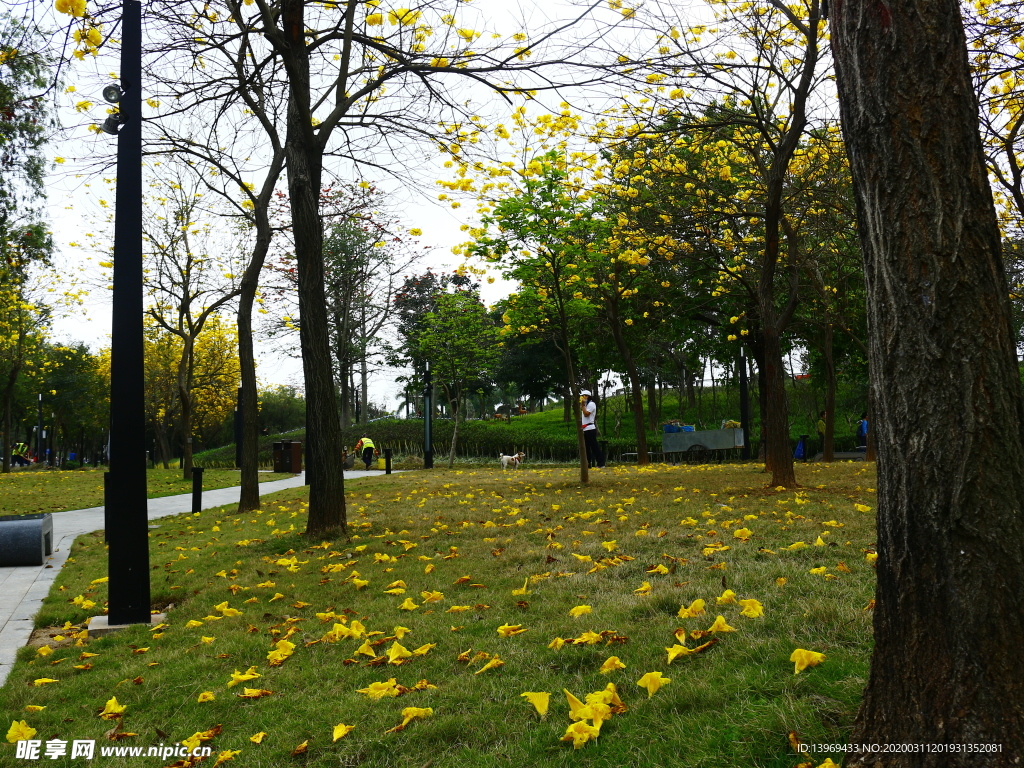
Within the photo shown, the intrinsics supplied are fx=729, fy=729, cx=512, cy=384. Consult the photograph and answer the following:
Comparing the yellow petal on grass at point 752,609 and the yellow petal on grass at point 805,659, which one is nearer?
the yellow petal on grass at point 805,659

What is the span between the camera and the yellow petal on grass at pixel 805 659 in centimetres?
272

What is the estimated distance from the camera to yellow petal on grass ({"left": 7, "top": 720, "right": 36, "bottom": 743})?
2900 mm

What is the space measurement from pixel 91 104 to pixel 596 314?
13.6 metres

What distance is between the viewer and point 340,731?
8.80ft

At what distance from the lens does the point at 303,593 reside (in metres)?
A: 5.14

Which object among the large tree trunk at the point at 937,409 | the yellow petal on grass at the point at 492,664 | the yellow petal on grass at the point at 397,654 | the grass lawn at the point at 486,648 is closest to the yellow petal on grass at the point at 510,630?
the grass lawn at the point at 486,648

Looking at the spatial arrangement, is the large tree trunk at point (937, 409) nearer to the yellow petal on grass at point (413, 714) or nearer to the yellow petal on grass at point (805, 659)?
the yellow petal on grass at point (805, 659)

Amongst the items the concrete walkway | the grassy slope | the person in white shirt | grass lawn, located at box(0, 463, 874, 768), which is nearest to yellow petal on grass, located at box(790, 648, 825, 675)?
grass lawn, located at box(0, 463, 874, 768)

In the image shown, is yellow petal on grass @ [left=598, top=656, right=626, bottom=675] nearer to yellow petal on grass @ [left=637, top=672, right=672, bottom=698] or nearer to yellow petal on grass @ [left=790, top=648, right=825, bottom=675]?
yellow petal on grass @ [left=637, top=672, right=672, bottom=698]

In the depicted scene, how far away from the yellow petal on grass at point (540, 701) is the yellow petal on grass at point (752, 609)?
1.25 meters

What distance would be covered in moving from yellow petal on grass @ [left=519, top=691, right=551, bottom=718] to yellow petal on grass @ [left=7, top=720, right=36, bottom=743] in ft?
6.60

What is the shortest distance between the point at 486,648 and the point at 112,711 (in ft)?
5.40

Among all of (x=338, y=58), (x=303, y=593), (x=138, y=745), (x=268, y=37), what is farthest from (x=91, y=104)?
(x=138, y=745)

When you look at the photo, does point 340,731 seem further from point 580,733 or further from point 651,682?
point 651,682
